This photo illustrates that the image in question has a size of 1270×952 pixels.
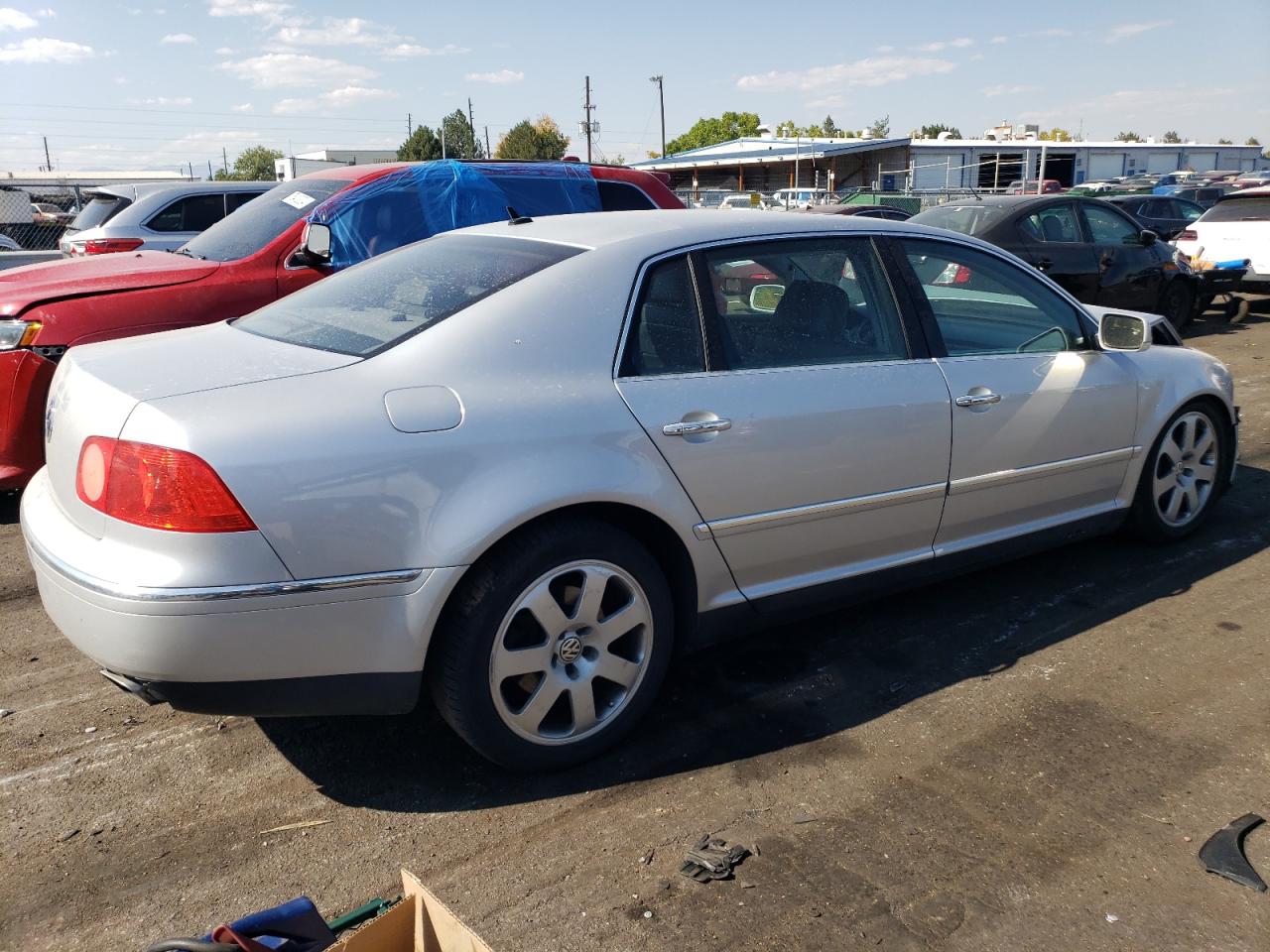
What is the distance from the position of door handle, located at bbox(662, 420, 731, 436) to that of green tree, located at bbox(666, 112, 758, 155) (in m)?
103

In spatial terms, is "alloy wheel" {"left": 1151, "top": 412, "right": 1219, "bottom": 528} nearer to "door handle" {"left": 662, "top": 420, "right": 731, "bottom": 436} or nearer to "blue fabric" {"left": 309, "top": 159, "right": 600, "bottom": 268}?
"door handle" {"left": 662, "top": 420, "right": 731, "bottom": 436}

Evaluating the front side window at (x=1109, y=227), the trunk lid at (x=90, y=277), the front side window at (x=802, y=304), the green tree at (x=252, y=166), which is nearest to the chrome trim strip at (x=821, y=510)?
the front side window at (x=802, y=304)

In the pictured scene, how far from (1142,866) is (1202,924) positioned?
0.22 m

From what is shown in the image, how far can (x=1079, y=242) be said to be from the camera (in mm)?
10383

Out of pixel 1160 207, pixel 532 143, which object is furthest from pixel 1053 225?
pixel 532 143

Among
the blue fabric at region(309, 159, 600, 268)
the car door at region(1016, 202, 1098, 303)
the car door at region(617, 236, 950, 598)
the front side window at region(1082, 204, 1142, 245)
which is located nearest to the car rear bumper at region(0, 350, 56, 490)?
the blue fabric at region(309, 159, 600, 268)

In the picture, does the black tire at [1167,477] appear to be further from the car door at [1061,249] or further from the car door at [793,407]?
the car door at [1061,249]

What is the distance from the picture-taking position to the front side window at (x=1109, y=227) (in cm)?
1056

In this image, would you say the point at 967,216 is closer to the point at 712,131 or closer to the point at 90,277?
the point at 90,277

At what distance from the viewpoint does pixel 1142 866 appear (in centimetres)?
267

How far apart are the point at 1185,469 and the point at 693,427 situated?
2.95 metres

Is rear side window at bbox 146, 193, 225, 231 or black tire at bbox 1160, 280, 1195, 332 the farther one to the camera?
rear side window at bbox 146, 193, 225, 231

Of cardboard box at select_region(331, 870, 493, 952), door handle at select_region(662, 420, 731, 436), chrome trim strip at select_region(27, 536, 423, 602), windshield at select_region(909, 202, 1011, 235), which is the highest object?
windshield at select_region(909, 202, 1011, 235)

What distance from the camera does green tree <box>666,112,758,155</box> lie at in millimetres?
103062
